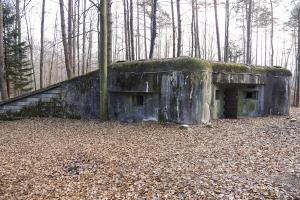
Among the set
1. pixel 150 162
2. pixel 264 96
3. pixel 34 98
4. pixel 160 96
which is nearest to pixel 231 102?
pixel 264 96

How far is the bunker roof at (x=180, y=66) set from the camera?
10.9 meters

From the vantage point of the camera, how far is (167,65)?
11.1 m

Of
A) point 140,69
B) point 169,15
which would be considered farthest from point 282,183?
point 169,15

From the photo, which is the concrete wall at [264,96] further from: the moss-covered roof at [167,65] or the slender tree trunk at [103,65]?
the slender tree trunk at [103,65]

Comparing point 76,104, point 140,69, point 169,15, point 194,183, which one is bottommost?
point 194,183

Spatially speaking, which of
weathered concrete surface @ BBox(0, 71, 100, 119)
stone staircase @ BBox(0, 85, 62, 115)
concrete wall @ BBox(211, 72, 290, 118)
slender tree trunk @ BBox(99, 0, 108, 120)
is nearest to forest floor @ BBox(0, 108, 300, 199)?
slender tree trunk @ BBox(99, 0, 108, 120)

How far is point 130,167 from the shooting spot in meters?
6.19

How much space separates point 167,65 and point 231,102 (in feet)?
13.2

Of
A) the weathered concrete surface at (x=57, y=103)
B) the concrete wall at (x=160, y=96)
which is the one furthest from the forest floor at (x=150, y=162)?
the weathered concrete surface at (x=57, y=103)

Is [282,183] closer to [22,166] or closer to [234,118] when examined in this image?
[22,166]

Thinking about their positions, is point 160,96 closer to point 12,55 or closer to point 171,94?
point 171,94

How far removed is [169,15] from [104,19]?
12764 millimetres

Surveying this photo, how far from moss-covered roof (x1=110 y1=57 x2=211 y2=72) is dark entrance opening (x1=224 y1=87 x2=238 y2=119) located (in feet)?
8.09

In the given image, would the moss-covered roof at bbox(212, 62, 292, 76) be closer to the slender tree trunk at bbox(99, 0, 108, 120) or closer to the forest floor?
the forest floor
